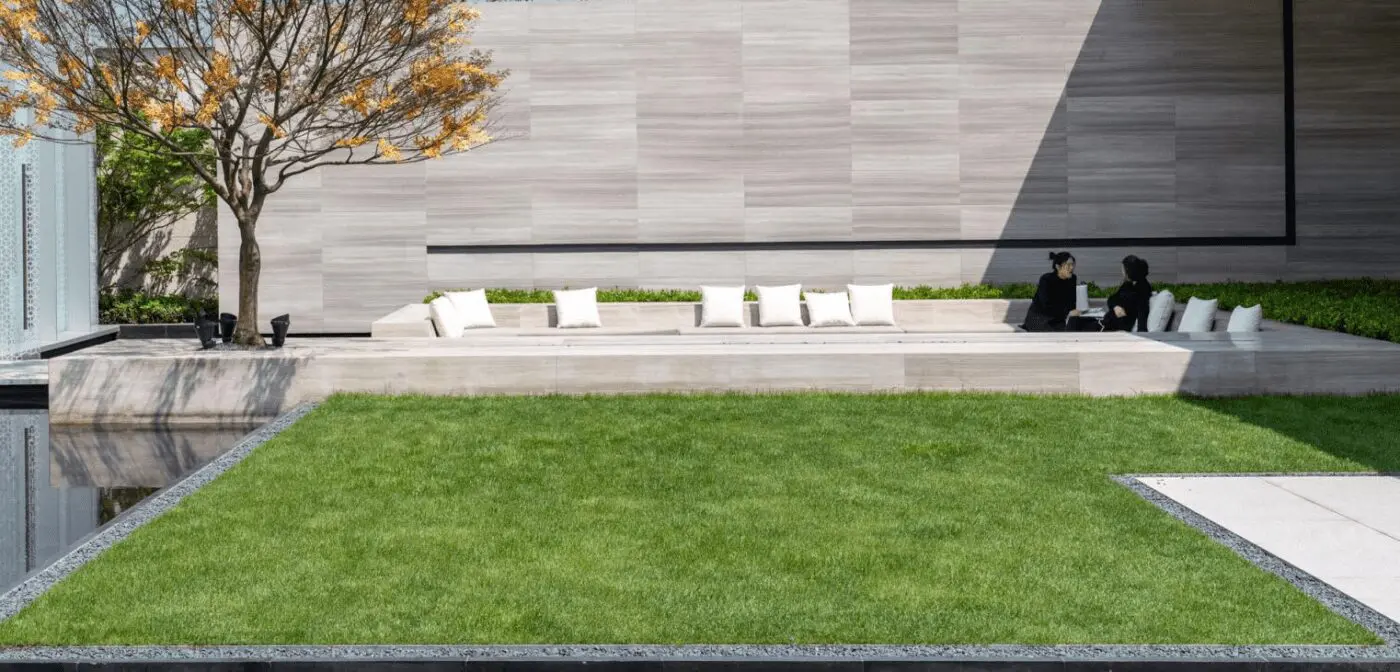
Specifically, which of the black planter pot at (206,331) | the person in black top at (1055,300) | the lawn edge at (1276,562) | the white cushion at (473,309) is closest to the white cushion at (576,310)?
the white cushion at (473,309)

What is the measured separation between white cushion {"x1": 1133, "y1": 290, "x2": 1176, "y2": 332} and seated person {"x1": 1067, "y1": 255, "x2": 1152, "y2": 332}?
0.07 meters

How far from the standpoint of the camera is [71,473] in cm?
783

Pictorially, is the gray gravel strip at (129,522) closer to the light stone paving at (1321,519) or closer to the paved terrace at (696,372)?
the paved terrace at (696,372)

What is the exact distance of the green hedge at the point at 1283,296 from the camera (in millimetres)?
11055

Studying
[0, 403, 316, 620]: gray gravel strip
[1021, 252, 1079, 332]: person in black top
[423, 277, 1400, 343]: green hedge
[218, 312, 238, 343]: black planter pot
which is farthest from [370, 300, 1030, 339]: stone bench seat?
[0, 403, 316, 620]: gray gravel strip

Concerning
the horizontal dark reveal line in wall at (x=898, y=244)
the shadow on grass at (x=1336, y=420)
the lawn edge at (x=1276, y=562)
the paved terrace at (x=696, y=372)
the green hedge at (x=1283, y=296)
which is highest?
the horizontal dark reveal line in wall at (x=898, y=244)

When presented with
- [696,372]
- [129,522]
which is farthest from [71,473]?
[696,372]

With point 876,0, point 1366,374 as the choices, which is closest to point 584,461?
point 1366,374

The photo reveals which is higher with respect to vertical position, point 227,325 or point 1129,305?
point 1129,305

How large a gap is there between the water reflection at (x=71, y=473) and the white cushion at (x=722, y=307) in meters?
6.54

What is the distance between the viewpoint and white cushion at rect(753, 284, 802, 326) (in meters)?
15.1

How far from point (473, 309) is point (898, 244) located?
5.53 m

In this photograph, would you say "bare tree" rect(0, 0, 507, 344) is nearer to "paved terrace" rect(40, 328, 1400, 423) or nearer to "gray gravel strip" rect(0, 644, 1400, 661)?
"paved terrace" rect(40, 328, 1400, 423)

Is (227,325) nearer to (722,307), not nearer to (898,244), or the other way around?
(722,307)
